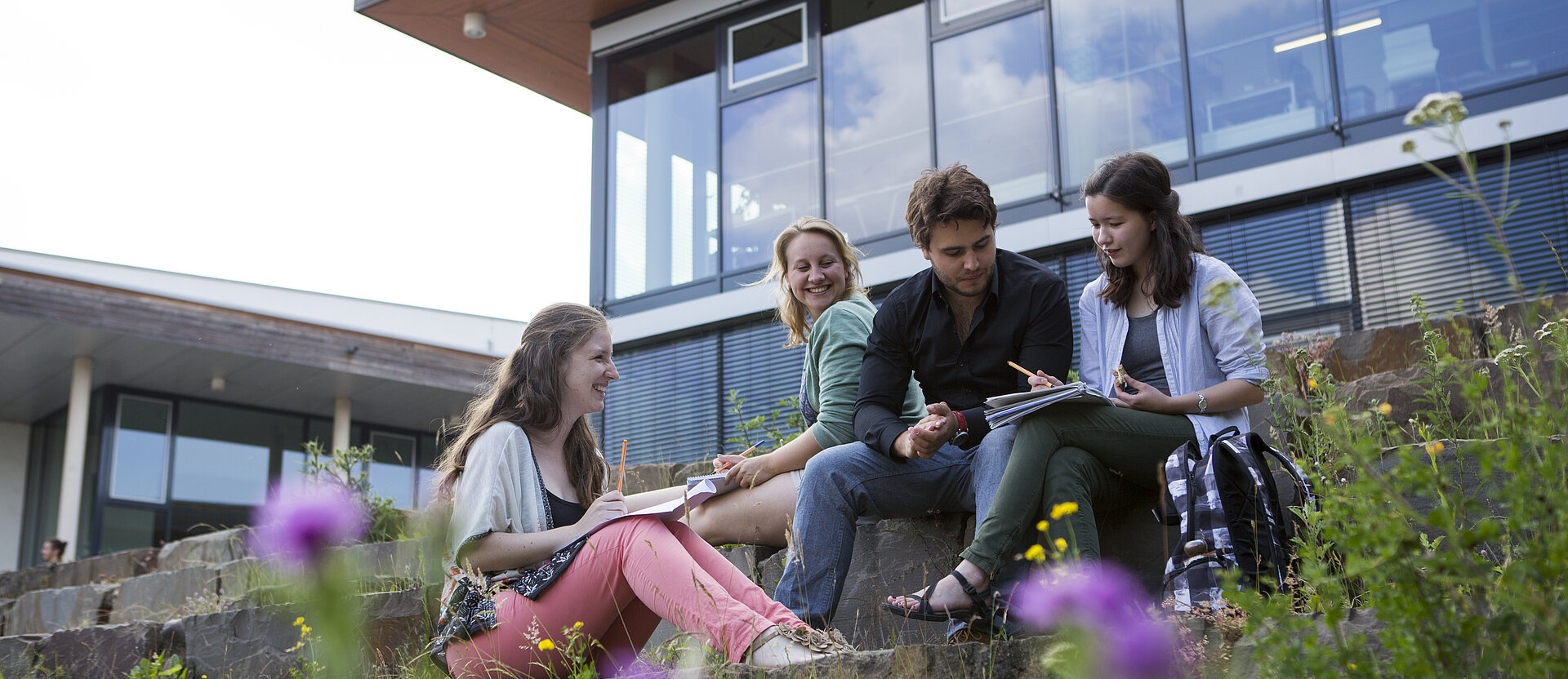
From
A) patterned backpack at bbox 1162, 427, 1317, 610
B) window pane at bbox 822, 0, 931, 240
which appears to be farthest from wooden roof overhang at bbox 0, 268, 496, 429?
patterned backpack at bbox 1162, 427, 1317, 610

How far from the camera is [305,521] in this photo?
2.58ft

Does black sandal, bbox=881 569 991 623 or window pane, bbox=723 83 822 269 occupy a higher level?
window pane, bbox=723 83 822 269

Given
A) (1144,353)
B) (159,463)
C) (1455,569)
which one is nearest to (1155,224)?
(1144,353)

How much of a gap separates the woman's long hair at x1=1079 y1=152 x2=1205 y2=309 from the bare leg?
114 cm

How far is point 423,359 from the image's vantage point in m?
13.6

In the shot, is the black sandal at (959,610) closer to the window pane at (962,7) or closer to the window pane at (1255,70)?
the window pane at (1255,70)

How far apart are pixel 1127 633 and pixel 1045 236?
661 centimetres

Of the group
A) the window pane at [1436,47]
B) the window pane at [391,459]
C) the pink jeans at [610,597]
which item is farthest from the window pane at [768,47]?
the window pane at [391,459]

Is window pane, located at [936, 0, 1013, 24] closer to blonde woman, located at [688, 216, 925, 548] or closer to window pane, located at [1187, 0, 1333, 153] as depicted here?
window pane, located at [1187, 0, 1333, 153]

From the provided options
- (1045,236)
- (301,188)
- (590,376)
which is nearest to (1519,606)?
(590,376)

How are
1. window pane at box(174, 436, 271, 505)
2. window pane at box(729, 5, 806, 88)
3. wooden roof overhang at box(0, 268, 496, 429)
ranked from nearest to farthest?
1. window pane at box(729, 5, 806, 88)
2. wooden roof overhang at box(0, 268, 496, 429)
3. window pane at box(174, 436, 271, 505)

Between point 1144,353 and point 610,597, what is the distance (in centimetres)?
164

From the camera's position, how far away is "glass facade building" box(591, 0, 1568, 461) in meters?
6.57

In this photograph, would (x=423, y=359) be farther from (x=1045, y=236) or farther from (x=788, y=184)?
(x=1045, y=236)
